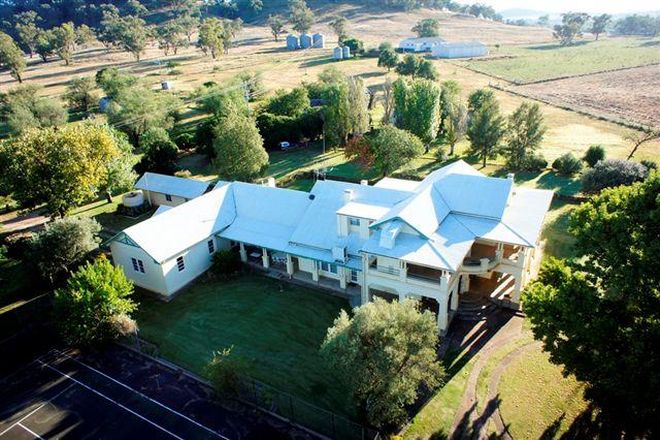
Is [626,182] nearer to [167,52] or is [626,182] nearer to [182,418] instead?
[182,418]

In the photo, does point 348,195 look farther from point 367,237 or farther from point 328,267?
point 328,267

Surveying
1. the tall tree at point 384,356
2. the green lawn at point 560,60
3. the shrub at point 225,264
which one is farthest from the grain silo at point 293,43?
the tall tree at point 384,356

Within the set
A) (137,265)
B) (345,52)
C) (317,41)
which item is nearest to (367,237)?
(137,265)

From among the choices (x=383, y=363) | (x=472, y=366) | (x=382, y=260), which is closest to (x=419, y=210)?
(x=382, y=260)

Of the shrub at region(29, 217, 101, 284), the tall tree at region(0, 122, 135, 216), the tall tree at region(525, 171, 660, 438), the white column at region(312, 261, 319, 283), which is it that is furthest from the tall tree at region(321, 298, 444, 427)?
the tall tree at region(0, 122, 135, 216)

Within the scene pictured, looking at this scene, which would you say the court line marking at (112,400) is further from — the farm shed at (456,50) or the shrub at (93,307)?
the farm shed at (456,50)

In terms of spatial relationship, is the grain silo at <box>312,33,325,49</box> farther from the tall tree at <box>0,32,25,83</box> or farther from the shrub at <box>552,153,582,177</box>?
the shrub at <box>552,153,582,177</box>
